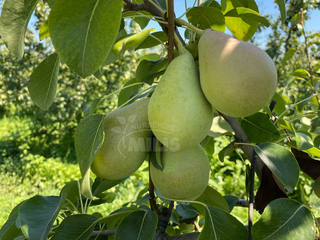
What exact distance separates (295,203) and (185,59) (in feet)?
1.33

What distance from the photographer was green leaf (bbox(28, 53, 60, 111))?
679 millimetres

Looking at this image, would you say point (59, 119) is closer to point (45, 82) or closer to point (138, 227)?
point (45, 82)

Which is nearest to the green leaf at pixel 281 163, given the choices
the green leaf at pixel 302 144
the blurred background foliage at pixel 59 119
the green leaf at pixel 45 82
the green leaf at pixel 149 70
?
the green leaf at pixel 302 144

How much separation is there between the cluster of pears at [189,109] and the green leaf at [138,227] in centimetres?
8

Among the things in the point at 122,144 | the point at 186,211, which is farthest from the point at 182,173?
the point at 186,211

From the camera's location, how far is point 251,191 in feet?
2.28

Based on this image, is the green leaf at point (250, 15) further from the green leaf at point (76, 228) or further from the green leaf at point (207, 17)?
the green leaf at point (76, 228)

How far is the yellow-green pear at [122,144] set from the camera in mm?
570

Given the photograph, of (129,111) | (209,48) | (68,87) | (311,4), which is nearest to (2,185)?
(68,87)

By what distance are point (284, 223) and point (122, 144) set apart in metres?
0.37

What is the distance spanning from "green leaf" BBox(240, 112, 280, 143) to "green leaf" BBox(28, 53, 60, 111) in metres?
0.52

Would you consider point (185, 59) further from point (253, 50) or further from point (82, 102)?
point (82, 102)

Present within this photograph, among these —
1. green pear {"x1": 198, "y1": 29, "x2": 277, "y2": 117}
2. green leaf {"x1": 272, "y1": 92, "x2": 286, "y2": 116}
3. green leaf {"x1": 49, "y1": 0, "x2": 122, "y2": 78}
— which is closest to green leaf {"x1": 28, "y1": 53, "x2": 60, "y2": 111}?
green leaf {"x1": 49, "y1": 0, "x2": 122, "y2": 78}

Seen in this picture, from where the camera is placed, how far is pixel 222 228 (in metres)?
0.57
